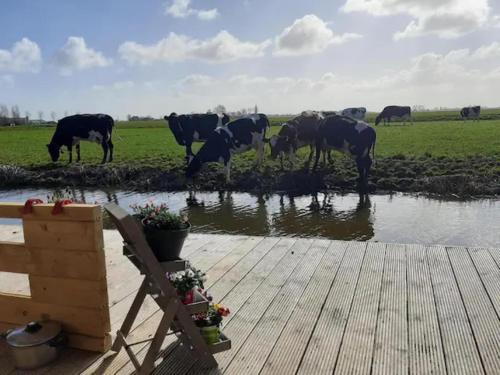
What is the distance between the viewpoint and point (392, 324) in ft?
12.5

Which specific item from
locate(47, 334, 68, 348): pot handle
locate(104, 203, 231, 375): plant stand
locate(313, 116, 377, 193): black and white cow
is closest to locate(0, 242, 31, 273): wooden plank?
locate(47, 334, 68, 348): pot handle

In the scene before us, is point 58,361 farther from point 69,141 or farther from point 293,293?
point 69,141

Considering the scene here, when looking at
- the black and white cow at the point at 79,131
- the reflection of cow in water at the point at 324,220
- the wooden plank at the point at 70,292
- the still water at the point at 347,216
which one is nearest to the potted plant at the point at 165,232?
the wooden plank at the point at 70,292

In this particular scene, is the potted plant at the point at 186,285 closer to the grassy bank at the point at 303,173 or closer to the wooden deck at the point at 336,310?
the wooden deck at the point at 336,310

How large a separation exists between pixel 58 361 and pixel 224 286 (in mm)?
1817

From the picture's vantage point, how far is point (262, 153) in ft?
52.4

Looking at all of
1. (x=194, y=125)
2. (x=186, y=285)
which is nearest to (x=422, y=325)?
(x=186, y=285)

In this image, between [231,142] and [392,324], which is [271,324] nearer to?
[392,324]

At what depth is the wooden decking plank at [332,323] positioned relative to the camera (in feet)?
10.7

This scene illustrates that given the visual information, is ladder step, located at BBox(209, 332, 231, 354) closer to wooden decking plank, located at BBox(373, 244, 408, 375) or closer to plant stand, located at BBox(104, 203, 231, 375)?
plant stand, located at BBox(104, 203, 231, 375)

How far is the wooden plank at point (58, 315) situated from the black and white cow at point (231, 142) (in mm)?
10335

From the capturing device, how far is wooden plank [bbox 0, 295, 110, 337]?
345 centimetres

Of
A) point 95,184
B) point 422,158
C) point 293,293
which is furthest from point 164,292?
point 422,158

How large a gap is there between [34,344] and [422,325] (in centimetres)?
301
